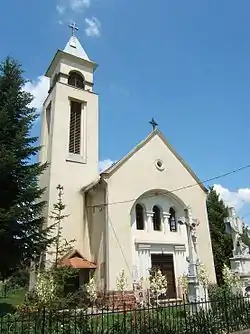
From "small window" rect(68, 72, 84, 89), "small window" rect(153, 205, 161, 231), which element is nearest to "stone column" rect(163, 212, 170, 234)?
"small window" rect(153, 205, 161, 231)

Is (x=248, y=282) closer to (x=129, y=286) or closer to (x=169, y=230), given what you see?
(x=129, y=286)

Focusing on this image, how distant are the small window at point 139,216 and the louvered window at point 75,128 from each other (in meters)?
5.53

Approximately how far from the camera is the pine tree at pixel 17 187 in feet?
42.9

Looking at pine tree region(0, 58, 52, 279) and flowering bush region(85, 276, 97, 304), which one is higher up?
pine tree region(0, 58, 52, 279)

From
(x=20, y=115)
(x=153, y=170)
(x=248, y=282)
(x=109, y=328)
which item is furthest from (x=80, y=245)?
(x=109, y=328)

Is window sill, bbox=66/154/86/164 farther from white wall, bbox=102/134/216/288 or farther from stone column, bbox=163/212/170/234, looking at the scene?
stone column, bbox=163/212/170/234

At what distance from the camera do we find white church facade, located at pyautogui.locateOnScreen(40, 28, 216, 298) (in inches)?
713

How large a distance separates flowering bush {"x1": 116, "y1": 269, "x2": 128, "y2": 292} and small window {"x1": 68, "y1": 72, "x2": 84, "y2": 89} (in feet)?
44.8

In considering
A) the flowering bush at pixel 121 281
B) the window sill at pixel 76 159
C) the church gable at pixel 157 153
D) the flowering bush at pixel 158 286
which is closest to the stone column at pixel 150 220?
the church gable at pixel 157 153

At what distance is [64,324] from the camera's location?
302 inches

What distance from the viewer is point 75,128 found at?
2270 centimetres

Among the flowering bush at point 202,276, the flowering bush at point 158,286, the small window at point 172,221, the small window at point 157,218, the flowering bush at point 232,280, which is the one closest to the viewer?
the flowering bush at point 202,276

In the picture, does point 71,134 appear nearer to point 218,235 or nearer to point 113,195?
point 113,195

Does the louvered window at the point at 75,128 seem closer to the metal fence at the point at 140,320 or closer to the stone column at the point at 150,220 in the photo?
the stone column at the point at 150,220
